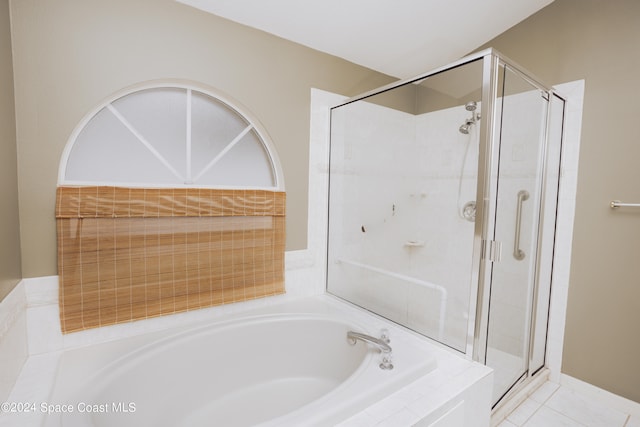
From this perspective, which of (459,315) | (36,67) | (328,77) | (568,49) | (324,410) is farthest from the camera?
(328,77)

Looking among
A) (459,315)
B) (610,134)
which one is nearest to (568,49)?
(610,134)

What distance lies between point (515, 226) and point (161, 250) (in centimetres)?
201

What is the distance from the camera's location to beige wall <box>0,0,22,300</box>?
3.94 ft

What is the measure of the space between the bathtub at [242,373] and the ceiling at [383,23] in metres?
1.88

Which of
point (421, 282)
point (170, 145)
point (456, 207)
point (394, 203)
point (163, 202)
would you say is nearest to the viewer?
point (163, 202)

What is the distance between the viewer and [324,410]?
109 cm

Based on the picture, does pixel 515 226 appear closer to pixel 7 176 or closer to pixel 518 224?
pixel 518 224

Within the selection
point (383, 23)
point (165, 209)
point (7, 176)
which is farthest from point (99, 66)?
point (383, 23)

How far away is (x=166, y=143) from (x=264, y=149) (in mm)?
627

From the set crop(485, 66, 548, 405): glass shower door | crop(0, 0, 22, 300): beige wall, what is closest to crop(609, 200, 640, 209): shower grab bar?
crop(485, 66, 548, 405): glass shower door

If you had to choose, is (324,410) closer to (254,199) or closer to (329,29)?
(254,199)

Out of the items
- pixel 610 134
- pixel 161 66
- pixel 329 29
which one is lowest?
pixel 610 134

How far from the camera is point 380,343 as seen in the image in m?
1.50

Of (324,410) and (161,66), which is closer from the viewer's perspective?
(324,410)
